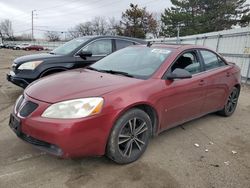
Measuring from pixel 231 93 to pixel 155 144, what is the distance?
2380 mm

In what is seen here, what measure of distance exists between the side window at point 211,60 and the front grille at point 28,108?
9.92 ft

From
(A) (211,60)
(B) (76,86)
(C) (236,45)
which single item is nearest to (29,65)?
(B) (76,86)

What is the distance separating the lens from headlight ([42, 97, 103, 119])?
285cm

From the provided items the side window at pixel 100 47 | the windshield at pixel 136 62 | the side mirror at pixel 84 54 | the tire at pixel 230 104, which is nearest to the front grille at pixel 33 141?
the windshield at pixel 136 62

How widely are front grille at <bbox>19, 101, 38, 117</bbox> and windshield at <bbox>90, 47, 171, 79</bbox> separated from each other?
1.32m

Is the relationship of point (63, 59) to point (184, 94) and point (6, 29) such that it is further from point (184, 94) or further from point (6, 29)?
point (6, 29)

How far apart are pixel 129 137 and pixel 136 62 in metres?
1.31

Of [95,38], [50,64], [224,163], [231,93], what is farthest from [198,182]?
[95,38]

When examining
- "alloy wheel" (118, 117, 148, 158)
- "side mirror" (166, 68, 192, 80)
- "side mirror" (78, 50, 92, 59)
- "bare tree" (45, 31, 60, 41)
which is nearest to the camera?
"alloy wheel" (118, 117, 148, 158)

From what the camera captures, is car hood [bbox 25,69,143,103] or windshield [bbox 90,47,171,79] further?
windshield [bbox 90,47,171,79]

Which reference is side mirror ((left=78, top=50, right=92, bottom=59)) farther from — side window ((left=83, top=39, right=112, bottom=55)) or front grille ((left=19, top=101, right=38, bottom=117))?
front grille ((left=19, top=101, right=38, bottom=117))

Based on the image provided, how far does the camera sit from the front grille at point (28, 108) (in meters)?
3.02

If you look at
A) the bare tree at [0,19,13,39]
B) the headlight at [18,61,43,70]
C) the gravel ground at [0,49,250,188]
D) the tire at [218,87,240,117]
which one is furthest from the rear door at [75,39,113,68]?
the bare tree at [0,19,13,39]

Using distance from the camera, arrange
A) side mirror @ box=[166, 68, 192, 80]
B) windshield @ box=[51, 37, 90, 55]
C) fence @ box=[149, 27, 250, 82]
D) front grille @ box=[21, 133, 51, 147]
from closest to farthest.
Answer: front grille @ box=[21, 133, 51, 147] → side mirror @ box=[166, 68, 192, 80] → windshield @ box=[51, 37, 90, 55] → fence @ box=[149, 27, 250, 82]
